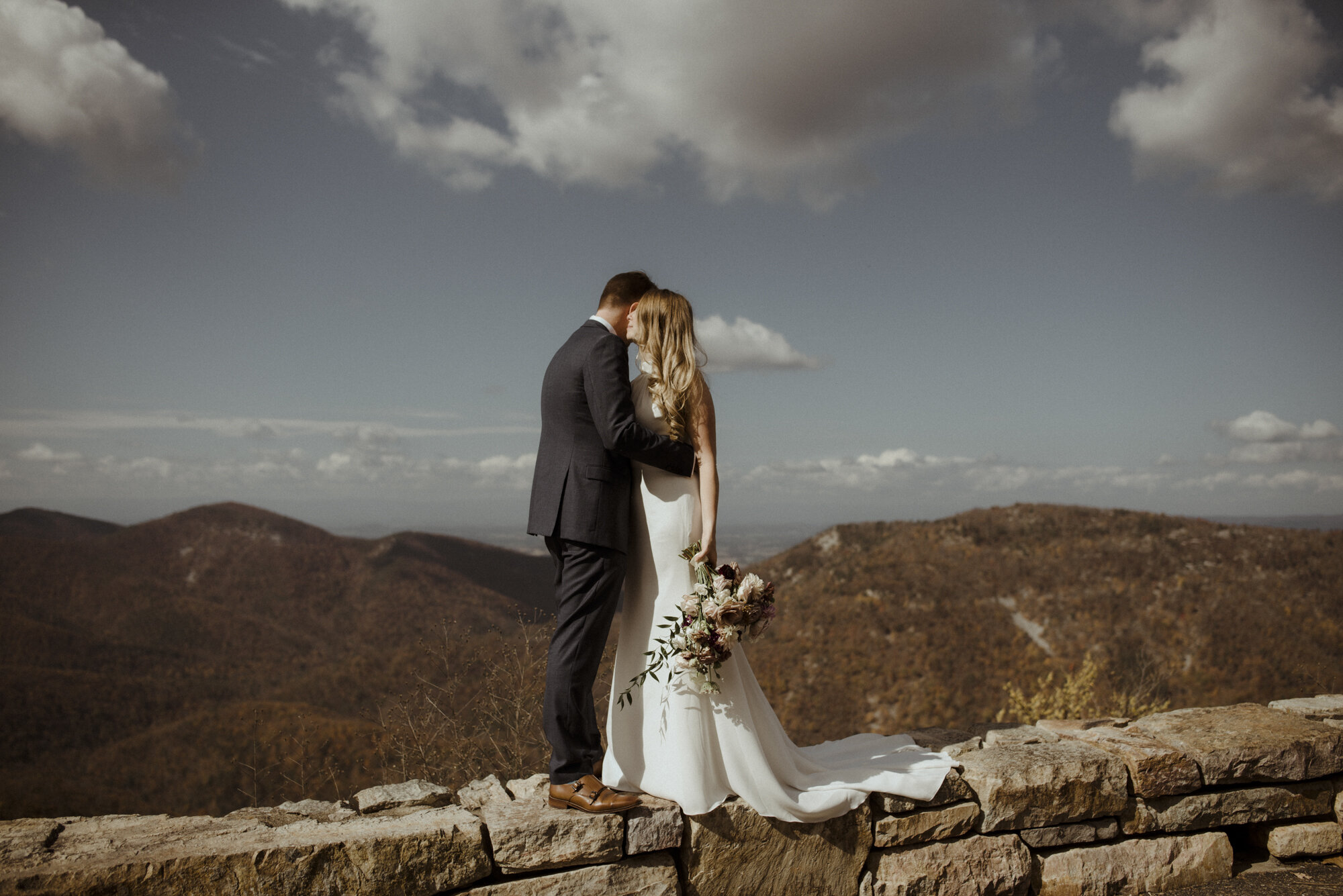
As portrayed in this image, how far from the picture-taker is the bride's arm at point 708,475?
304 centimetres

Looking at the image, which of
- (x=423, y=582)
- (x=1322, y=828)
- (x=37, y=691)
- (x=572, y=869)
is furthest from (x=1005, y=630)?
(x=37, y=691)

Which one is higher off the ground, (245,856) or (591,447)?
(591,447)

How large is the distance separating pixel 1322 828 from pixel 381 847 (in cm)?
514

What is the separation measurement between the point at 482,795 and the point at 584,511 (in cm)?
145

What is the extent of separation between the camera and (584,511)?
2848 mm

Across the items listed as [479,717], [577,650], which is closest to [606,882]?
[577,650]

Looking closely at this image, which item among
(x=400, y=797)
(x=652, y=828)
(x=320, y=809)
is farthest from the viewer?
(x=320, y=809)

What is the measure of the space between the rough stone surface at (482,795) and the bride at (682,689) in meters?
0.46

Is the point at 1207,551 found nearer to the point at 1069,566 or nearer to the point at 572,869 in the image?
the point at 1069,566

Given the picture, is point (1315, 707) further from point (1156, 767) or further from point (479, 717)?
point (479, 717)

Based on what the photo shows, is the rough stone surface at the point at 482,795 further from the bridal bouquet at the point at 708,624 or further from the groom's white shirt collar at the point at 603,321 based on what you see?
the groom's white shirt collar at the point at 603,321

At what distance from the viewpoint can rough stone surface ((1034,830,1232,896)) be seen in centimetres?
337

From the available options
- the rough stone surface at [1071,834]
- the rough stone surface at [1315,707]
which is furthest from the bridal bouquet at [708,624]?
the rough stone surface at [1315,707]

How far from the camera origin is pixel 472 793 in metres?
3.11
